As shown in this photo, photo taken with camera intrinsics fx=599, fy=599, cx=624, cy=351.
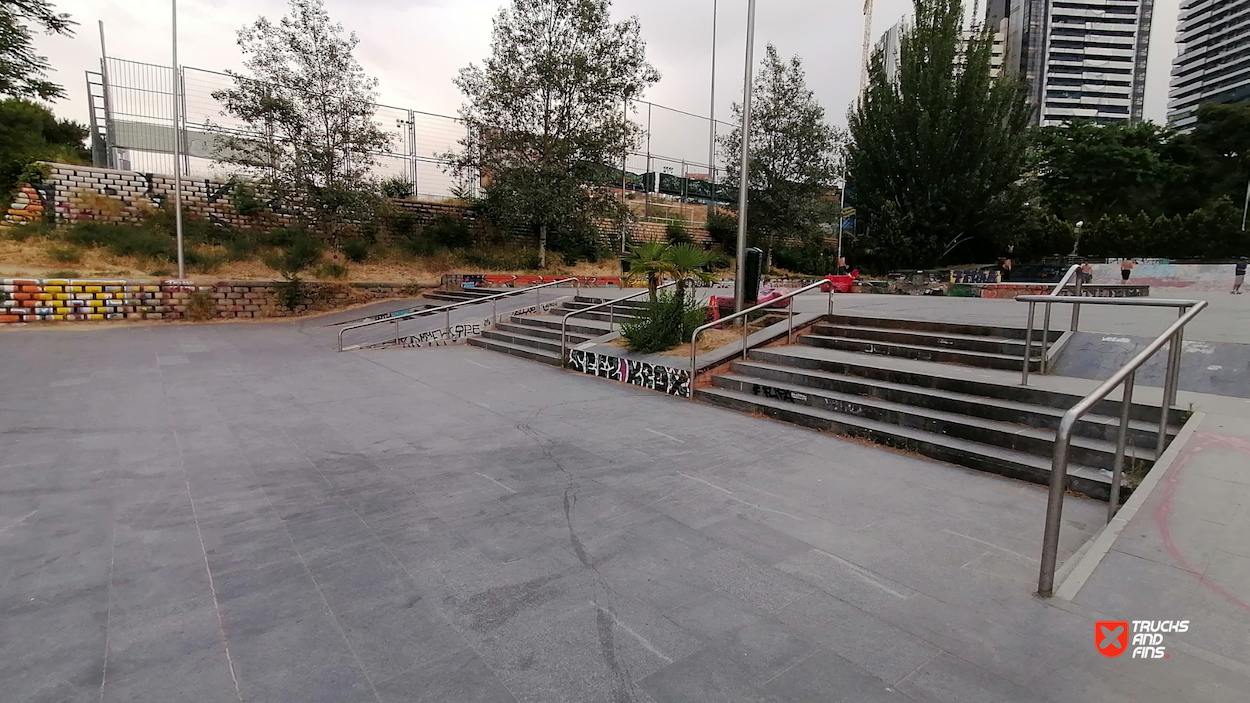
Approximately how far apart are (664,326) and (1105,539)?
670cm

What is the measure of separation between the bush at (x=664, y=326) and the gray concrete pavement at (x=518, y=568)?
3.18 metres

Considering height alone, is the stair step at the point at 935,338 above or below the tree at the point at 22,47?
below

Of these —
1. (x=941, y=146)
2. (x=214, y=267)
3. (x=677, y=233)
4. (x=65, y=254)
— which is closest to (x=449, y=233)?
(x=214, y=267)

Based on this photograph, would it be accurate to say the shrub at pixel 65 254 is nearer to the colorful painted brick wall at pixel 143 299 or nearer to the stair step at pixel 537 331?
the colorful painted brick wall at pixel 143 299

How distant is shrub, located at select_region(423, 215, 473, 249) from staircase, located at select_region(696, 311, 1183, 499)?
54.1ft

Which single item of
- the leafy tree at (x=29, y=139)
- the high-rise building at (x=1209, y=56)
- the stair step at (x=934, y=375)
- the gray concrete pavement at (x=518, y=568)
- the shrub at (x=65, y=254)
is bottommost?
the gray concrete pavement at (x=518, y=568)

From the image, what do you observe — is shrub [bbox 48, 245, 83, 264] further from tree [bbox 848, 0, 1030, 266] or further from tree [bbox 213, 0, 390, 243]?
tree [bbox 848, 0, 1030, 266]

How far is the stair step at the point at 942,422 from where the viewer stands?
15.3ft

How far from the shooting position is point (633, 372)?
29.6 feet

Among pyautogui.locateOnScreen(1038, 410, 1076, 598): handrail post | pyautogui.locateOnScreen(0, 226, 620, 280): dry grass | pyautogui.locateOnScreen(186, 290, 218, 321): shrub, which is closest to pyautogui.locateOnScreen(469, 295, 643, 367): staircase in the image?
pyautogui.locateOnScreen(186, 290, 218, 321): shrub

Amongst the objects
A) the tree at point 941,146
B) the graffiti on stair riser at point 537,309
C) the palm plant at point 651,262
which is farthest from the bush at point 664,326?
the tree at point 941,146

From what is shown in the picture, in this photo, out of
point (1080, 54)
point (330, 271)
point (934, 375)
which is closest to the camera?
point (934, 375)

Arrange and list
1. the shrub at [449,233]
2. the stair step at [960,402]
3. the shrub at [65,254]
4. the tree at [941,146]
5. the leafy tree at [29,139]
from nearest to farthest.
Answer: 1. the stair step at [960,402]
2. the shrub at [65,254]
3. the leafy tree at [29,139]
4. the shrub at [449,233]
5. the tree at [941,146]

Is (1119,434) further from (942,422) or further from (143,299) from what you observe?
(143,299)
